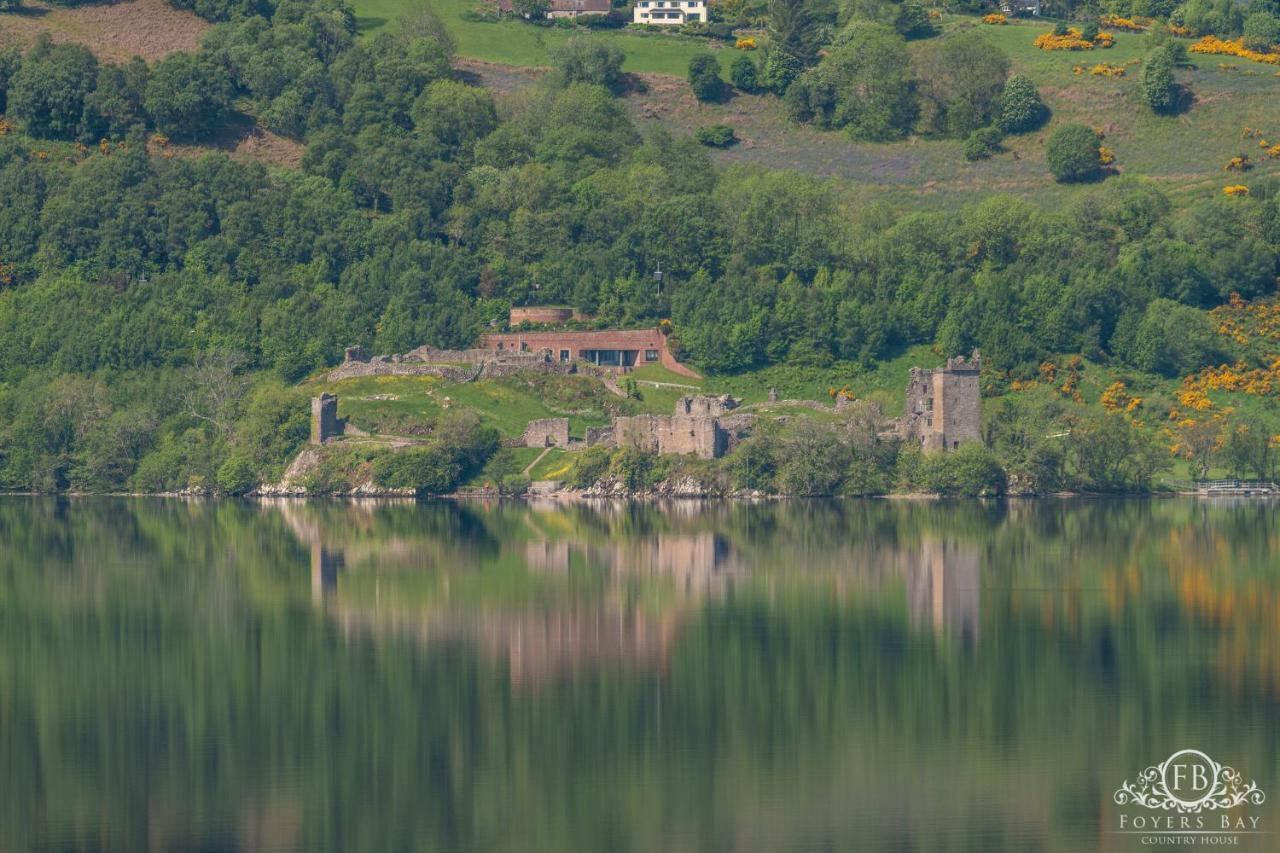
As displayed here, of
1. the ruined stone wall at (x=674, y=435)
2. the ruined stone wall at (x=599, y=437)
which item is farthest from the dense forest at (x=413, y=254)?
the ruined stone wall at (x=674, y=435)

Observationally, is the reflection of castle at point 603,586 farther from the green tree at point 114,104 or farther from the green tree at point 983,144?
the green tree at point 983,144

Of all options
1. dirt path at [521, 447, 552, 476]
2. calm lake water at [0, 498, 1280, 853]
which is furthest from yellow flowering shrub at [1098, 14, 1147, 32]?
calm lake water at [0, 498, 1280, 853]

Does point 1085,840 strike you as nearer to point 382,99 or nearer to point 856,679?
point 856,679

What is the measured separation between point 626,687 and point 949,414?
195ft

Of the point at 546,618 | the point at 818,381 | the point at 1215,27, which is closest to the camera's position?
the point at 546,618

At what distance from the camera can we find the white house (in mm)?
192000

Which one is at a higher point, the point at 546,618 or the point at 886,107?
the point at 886,107

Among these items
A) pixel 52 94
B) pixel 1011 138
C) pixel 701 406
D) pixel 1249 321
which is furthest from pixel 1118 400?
pixel 52 94

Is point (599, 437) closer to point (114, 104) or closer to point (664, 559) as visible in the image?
point (664, 559)

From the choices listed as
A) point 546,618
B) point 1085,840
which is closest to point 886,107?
point 546,618

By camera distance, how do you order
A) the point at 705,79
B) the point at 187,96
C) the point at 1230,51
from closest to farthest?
the point at 187,96, the point at 1230,51, the point at 705,79

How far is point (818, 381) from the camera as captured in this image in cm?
12112

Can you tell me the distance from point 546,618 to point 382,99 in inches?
4114

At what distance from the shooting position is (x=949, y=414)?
10825 centimetres
